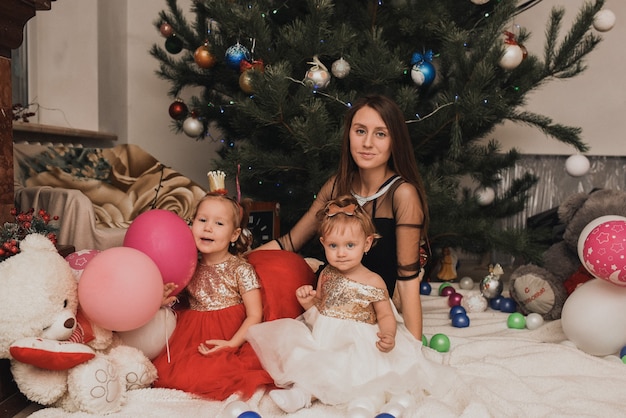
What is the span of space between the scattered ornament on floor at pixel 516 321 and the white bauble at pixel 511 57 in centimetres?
109

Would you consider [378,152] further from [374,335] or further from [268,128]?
[268,128]

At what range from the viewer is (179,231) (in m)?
1.73

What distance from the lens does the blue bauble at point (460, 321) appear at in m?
2.36

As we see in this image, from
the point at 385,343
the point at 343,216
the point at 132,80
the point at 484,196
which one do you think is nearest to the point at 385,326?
the point at 385,343

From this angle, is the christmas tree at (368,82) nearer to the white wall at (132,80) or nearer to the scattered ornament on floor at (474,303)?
the scattered ornament on floor at (474,303)

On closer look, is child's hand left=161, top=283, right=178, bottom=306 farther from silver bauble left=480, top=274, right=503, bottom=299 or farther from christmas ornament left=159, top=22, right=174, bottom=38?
christmas ornament left=159, top=22, right=174, bottom=38

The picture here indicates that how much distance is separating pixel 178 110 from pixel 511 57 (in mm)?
1690

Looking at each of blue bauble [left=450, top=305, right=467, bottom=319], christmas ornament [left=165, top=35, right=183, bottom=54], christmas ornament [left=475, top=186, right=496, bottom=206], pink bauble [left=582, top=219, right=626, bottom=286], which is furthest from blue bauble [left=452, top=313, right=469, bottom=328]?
christmas ornament [left=165, top=35, right=183, bottom=54]

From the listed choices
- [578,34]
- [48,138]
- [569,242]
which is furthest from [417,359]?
[48,138]

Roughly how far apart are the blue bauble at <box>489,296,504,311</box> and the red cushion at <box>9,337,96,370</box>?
1871mm

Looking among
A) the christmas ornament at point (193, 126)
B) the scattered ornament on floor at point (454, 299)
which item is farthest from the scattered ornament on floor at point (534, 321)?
the christmas ornament at point (193, 126)

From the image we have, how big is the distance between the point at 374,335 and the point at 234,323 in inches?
17.8

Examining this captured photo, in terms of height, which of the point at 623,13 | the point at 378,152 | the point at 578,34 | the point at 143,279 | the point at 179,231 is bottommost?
the point at 143,279

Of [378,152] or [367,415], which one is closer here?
[367,415]
